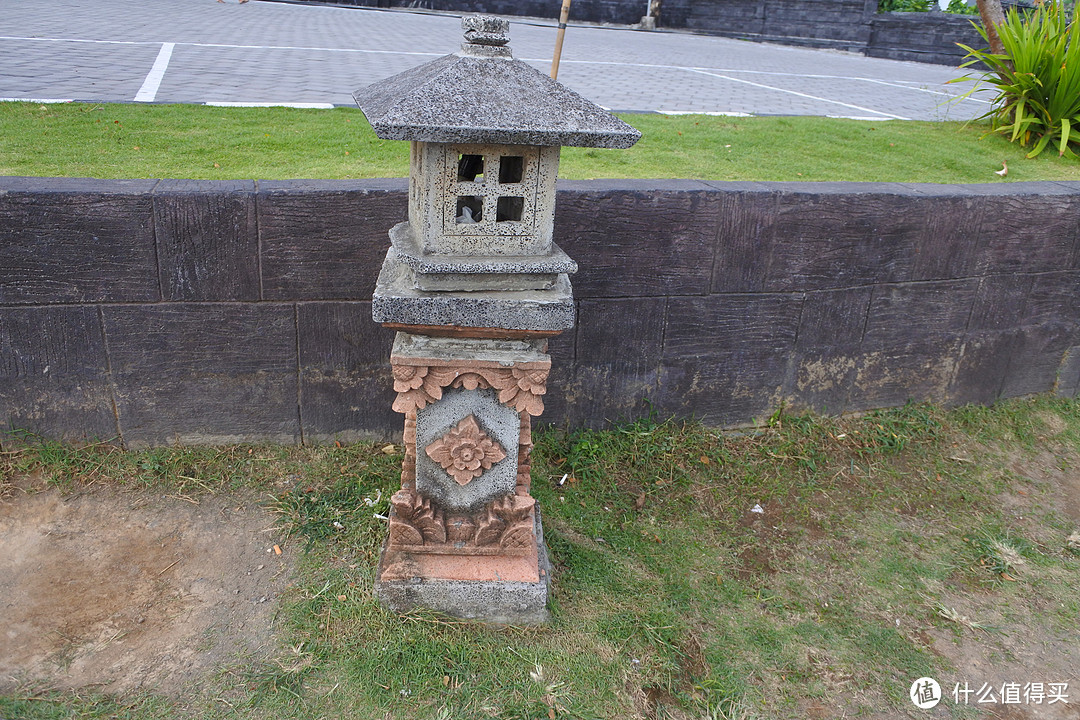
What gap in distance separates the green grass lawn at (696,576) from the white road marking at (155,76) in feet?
10.9

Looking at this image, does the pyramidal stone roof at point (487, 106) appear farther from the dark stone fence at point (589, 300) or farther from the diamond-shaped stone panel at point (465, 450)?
the dark stone fence at point (589, 300)

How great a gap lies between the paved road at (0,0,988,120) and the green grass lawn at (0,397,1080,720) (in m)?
3.84

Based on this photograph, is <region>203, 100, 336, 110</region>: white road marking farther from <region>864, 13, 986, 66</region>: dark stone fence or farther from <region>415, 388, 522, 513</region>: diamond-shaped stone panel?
<region>864, 13, 986, 66</region>: dark stone fence

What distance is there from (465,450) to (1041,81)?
17.8ft

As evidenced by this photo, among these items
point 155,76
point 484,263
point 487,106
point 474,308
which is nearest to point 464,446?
point 474,308

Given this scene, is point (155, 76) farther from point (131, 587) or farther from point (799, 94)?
point (799, 94)

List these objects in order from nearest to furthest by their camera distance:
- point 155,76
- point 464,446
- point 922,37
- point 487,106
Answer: point 487,106 → point 464,446 → point 155,76 → point 922,37

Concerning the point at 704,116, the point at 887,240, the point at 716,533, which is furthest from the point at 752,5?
the point at 716,533

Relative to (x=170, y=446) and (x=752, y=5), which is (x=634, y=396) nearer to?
(x=170, y=446)

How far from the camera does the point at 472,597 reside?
2.99 meters

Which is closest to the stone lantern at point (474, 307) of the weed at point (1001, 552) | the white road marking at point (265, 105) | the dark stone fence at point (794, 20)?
the weed at point (1001, 552)

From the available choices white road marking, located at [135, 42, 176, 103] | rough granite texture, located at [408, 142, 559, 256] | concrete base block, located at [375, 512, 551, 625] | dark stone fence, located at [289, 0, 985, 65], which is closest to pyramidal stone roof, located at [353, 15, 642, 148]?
rough granite texture, located at [408, 142, 559, 256]

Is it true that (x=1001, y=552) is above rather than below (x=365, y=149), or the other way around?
below

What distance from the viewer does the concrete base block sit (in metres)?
2.97
